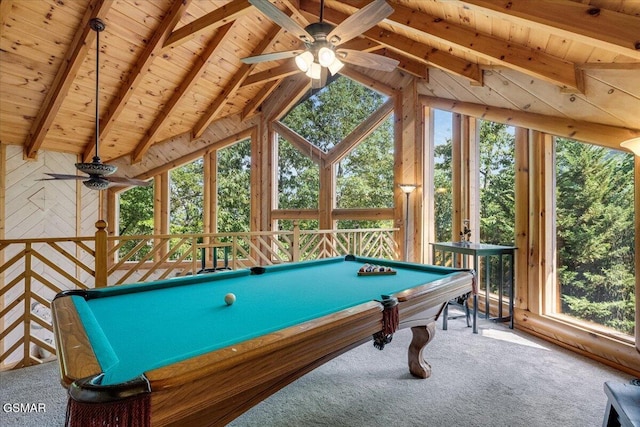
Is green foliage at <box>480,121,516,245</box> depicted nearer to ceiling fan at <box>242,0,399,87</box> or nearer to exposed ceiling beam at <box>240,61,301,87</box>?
ceiling fan at <box>242,0,399,87</box>

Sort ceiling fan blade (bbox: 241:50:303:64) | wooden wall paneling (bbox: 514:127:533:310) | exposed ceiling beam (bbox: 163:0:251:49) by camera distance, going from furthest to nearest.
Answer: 1. exposed ceiling beam (bbox: 163:0:251:49)
2. wooden wall paneling (bbox: 514:127:533:310)
3. ceiling fan blade (bbox: 241:50:303:64)

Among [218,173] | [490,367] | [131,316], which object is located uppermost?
[218,173]

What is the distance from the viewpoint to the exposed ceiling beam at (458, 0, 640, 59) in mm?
1847

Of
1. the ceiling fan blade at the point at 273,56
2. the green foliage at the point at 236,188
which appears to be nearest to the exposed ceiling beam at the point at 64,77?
the ceiling fan blade at the point at 273,56

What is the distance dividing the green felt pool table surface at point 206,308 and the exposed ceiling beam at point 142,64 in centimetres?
335

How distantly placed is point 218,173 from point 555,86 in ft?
19.2

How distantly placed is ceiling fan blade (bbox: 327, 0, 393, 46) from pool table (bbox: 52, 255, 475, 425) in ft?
5.83

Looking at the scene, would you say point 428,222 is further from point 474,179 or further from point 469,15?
point 469,15

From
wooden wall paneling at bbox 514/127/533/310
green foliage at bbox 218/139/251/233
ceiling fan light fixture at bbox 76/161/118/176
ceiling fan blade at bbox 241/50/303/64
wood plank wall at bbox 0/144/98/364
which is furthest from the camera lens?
green foliage at bbox 218/139/251/233

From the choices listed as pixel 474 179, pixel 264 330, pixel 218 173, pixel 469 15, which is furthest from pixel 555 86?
pixel 218 173

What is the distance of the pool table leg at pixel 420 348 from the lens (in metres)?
2.30

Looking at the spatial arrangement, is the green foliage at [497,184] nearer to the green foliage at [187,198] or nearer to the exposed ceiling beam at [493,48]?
the exposed ceiling beam at [493,48]

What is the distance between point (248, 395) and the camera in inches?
44.0

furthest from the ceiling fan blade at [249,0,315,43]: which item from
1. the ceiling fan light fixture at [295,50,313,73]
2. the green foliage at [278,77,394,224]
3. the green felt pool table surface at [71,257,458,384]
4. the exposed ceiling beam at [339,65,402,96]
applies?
the green foliage at [278,77,394,224]
